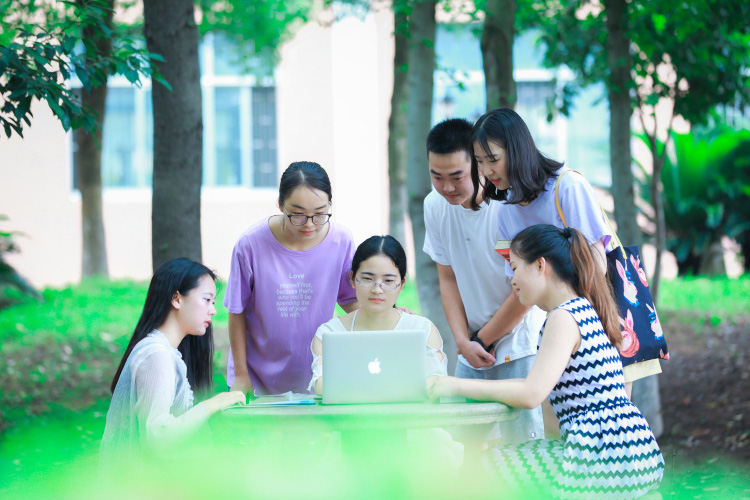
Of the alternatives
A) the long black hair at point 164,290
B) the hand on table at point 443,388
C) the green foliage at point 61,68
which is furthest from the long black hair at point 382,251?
the green foliage at point 61,68

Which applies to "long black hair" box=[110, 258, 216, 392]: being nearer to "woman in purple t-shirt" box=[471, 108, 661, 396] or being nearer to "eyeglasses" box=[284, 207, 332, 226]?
"eyeglasses" box=[284, 207, 332, 226]

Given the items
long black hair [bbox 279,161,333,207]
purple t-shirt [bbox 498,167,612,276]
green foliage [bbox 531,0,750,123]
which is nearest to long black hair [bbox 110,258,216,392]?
long black hair [bbox 279,161,333,207]

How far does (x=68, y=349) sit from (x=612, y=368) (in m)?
7.41

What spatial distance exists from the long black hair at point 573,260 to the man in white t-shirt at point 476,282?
1.54 ft

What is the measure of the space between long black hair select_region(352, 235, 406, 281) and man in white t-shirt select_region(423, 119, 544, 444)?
11.4 inches

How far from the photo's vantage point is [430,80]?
6.38m

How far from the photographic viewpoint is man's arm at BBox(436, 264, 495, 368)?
3.78 m

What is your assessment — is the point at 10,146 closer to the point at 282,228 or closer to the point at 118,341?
the point at 118,341

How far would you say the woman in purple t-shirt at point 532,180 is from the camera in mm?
3299

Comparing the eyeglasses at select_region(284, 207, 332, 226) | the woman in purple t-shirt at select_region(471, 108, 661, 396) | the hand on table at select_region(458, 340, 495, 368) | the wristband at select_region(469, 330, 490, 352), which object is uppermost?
the woman in purple t-shirt at select_region(471, 108, 661, 396)

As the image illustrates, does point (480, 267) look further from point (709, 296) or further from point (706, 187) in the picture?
point (706, 187)

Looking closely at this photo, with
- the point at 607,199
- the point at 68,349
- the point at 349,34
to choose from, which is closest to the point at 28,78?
the point at 68,349

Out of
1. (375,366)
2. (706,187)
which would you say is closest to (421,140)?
(375,366)

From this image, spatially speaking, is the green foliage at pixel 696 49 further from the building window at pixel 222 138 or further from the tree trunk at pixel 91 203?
the building window at pixel 222 138
